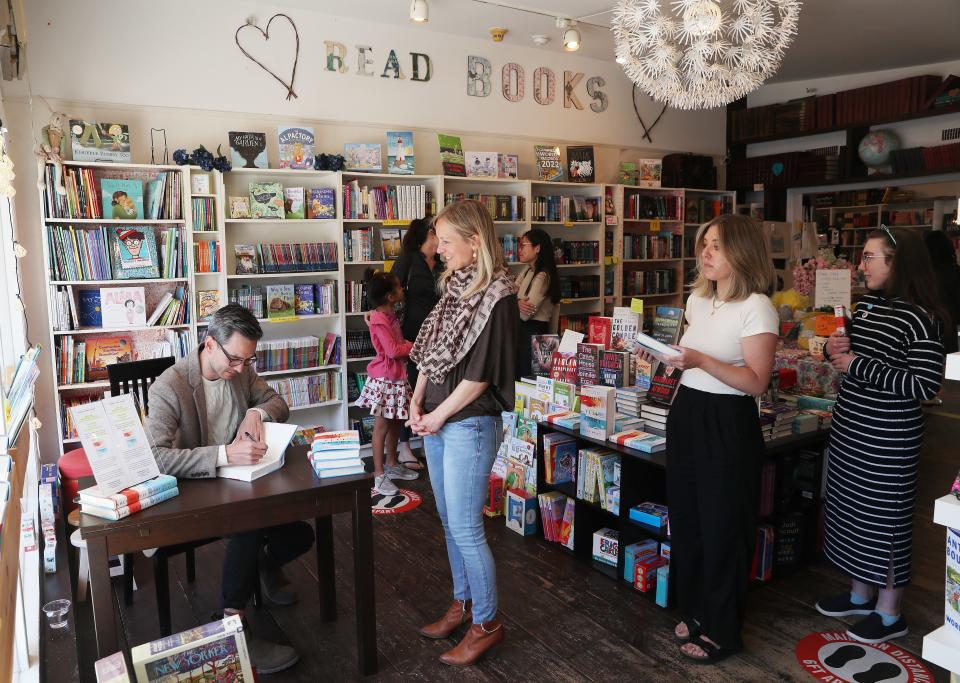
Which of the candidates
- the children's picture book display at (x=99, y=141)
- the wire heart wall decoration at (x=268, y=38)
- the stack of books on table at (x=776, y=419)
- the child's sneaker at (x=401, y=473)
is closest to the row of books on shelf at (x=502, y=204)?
the wire heart wall decoration at (x=268, y=38)

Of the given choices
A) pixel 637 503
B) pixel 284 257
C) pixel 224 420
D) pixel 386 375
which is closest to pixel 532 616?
pixel 637 503

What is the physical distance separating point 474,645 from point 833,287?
2.72m

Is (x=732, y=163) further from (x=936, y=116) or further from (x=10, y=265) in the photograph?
(x=10, y=265)

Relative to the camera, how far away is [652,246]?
7559 millimetres

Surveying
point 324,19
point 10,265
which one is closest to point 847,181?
point 324,19

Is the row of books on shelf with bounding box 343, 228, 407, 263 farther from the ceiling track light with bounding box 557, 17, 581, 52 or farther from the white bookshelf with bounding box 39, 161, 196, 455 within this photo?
the ceiling track light with bounding box 557, 17, 581, 52

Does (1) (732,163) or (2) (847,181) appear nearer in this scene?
(2) (847,181)

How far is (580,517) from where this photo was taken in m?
3.61

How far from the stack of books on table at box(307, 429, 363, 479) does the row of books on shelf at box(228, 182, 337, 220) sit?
309cm

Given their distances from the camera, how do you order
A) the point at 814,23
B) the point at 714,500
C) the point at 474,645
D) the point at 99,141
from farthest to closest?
1. the point at 814,23
2. the point at 99,141
3. the point at 474,645
4. the point at 714,500

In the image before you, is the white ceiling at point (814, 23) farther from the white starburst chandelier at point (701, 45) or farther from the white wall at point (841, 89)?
the white starburst chandelier at point (701, 45)

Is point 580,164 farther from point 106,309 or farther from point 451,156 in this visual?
point 106,309

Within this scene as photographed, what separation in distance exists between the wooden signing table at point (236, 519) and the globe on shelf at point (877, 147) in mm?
7225

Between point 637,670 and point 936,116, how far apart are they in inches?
274
